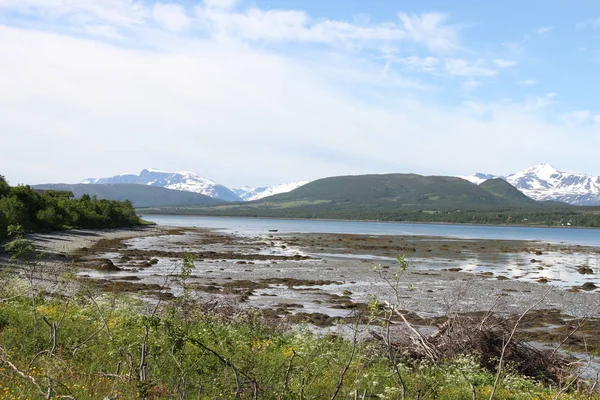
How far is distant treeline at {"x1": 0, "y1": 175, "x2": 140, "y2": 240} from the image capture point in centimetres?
5963

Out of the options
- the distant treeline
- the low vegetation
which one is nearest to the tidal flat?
the low vegetation

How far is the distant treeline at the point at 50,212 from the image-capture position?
196 ft

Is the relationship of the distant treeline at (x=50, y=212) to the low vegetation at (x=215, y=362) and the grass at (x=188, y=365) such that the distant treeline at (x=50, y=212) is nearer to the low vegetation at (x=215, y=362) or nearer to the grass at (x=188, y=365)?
the low vegetation at (x=215, y=362)

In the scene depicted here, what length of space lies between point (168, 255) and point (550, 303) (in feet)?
129

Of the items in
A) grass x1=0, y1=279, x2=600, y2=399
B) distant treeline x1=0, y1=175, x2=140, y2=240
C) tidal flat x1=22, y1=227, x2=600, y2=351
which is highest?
distant treeline x1=0, y1=175, x2=140, y2=240

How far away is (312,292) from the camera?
36.0 m

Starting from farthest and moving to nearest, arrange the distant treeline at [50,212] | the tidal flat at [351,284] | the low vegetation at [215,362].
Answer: the distant treeline at [50,212]
the tidal flat at [351,284]
the low vegetation at [215,362]

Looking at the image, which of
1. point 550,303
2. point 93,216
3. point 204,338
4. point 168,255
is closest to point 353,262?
point 168,255

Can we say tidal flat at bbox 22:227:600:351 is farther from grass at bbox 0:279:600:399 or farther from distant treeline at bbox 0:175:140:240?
distant treeline at bbox 0:175:140:240

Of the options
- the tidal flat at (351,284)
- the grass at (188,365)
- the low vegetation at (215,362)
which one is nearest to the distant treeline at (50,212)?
the tidal flat at (351,284)

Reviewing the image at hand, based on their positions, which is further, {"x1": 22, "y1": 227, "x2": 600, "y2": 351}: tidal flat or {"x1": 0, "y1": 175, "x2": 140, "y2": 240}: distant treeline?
{"x1": 0, "y1": 175, "x2": 140, "y2": 240}: distant treeline

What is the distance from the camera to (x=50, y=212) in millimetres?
73500

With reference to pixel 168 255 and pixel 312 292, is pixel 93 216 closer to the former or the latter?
pixel 168 255

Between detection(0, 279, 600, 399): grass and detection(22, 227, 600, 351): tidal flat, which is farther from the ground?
detection(0, 279, 600, 399): grass
